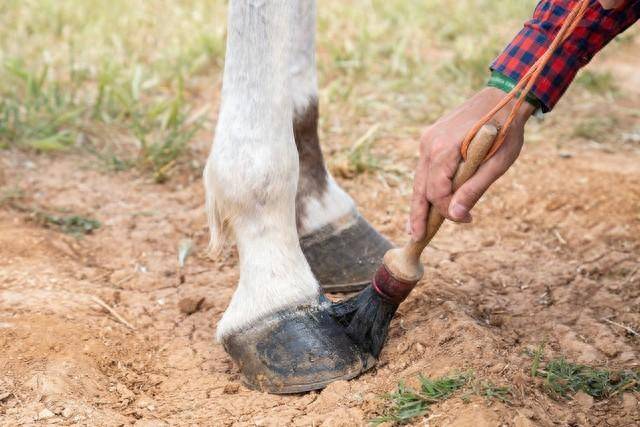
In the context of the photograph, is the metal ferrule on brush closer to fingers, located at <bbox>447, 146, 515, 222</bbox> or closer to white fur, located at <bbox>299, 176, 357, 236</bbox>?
fingers, located at <bbox>447, 146, 515, 222</bbox>

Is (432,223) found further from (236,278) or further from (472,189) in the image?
(236,278)

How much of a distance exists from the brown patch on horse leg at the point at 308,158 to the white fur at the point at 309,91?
1 cm

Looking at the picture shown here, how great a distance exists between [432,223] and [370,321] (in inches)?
12.0

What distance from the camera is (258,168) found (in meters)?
1.81

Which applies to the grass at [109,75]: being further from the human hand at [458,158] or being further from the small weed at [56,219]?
the human hand at [458,158]

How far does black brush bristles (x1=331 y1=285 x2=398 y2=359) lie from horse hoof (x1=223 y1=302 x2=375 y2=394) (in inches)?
0.8

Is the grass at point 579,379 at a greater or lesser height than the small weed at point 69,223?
greater

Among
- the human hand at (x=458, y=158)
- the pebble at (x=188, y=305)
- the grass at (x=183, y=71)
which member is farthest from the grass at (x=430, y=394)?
the grass at (x=183, y=71)

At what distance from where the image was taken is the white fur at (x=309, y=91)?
207 cm

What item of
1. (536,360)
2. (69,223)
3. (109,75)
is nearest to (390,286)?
(536,360)

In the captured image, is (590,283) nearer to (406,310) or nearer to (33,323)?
(406,310)

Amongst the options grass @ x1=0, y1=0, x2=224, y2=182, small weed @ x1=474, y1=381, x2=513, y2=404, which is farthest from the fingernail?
grass @ x1=0, y1=0, x2=224, y2=182

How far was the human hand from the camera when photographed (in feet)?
5.07

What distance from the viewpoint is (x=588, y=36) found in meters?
1.69
